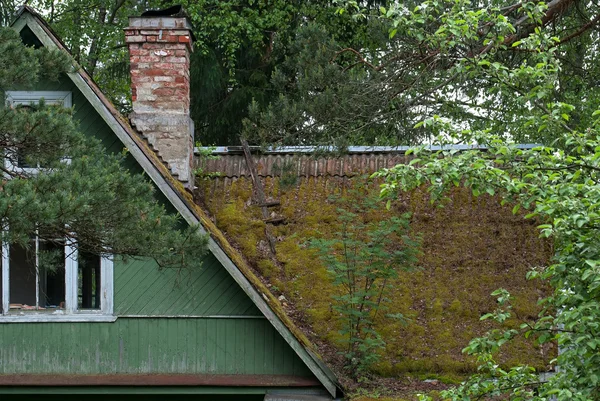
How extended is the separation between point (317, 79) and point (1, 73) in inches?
195

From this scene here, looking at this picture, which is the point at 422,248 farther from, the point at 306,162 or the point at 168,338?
the point at 168,338

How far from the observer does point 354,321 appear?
28.5 ft

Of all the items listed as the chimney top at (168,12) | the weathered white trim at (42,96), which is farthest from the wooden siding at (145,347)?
the chimney top at (168,12)

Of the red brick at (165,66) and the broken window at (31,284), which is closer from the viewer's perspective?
the broken window at (31,284)

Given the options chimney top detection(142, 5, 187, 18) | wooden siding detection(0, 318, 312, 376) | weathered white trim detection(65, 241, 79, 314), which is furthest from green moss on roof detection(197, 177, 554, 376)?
chimney top detection(142, 5, 187, 18)

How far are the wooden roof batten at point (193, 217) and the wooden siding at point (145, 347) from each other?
52 centimetres

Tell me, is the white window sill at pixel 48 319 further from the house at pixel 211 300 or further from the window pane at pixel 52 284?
the window pane at pixel 52 284

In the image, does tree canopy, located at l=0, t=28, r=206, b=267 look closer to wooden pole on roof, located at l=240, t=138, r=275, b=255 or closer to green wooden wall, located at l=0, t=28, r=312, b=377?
green wooden wall, located at l=0, t=28, r=312, b=377

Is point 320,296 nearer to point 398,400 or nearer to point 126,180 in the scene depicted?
point 398,400

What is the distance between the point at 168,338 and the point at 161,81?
309 centimetres

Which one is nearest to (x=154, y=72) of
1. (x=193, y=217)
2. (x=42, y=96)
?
(x=42, y=96)

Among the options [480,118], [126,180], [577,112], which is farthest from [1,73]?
[480,118]

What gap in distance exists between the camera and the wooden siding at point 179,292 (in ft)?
29.4

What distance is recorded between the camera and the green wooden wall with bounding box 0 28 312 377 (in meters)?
8.92
